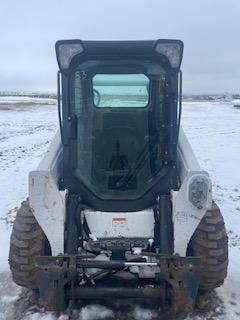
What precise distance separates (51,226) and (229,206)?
14.6 feet

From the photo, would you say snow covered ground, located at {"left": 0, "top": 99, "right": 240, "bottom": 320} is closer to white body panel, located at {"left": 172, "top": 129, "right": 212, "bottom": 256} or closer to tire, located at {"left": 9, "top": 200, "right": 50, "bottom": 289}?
tire, located at {"left": 9, "top": 200, "right": 50, "bottom": 289}

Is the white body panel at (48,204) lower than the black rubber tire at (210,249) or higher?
higher

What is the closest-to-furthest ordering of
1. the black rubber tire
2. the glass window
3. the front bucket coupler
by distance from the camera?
1. the front bucket coupler
2. the black rubber tire
3. the glass window

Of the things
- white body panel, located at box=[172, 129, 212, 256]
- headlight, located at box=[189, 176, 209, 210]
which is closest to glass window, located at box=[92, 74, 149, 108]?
white body panel, located at box=[172, 129, 212, 256]

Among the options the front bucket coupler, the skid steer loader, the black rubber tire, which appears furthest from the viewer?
the black rubber tire

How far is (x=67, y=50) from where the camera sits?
152 inches

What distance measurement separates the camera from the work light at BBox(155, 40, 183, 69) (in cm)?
383

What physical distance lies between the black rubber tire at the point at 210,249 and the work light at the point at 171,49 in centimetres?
146

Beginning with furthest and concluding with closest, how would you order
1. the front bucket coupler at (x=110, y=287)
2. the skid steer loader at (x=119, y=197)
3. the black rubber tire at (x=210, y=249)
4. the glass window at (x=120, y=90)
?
1. the glass window at (x=120, y=90)
2. the black rubber tire at (x=210, y=249)
3. the skid steer loader at (x=119, y=197)
4. the front bucket coupler at (x=110, y=287)

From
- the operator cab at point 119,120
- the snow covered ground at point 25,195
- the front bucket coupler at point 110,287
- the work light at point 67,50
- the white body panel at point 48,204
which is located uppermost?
the work light at point 67,50

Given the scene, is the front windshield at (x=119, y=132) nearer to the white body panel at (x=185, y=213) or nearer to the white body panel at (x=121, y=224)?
the white body panel at (x=121, y=224)

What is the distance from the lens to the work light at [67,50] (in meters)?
3.83

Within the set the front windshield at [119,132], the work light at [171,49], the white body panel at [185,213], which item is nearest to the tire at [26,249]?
the front windshield at [119,132]

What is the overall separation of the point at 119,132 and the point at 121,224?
90 cm
